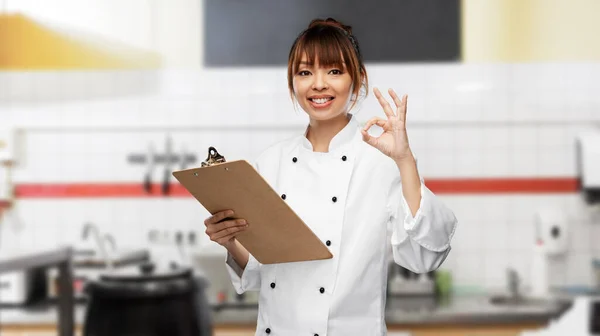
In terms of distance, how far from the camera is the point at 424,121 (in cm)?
369

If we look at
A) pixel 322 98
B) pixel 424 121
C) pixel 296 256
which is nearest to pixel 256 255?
pixel 296 256

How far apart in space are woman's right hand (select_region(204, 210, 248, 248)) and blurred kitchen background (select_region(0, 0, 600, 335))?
217 cm

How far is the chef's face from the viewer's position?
4.13ft

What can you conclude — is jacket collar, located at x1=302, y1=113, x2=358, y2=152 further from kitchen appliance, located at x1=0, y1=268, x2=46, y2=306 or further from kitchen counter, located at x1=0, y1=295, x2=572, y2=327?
kitchen appliance, located at x1=0, y1=268, x2=46, y2=306

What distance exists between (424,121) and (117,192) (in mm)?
1750

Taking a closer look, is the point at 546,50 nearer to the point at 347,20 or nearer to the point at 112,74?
the point at 347,20

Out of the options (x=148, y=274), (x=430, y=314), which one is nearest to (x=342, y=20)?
(x=430, y=314)

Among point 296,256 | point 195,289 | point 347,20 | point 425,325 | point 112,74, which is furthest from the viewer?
point 112,74

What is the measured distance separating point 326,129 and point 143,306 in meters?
1.32

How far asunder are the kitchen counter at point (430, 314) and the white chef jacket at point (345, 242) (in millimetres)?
1847

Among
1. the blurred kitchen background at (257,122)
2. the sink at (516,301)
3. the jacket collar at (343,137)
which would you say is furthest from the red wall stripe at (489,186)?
the jacket collar at (343,137)

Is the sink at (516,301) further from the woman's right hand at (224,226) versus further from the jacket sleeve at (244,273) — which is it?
the woman's right hand at (224,226)

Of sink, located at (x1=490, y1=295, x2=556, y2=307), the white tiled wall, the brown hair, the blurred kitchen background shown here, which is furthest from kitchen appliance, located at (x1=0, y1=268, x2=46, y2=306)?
the brown hair

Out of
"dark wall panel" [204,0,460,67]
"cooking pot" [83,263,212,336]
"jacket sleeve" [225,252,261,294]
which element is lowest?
"cooking pot" [83,263,212,336]
